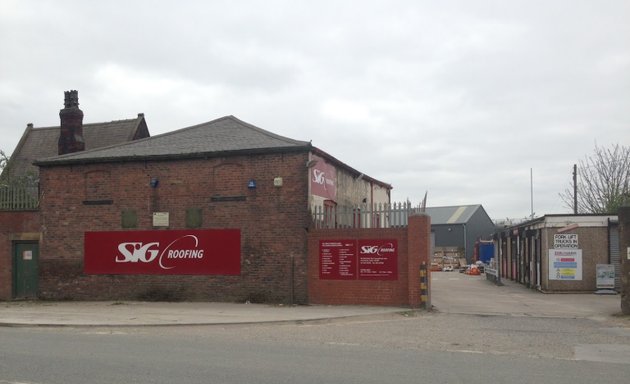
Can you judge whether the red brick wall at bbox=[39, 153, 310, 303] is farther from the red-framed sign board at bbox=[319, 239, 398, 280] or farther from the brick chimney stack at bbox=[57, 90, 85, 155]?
the brick chimney stack at bbox=[57, 90, 85, 155]

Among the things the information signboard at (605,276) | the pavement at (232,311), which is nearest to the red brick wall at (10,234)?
the pavement at (232,311)

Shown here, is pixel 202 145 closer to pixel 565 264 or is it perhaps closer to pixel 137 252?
pixel 137 252

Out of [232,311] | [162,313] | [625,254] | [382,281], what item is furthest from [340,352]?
[625,254]

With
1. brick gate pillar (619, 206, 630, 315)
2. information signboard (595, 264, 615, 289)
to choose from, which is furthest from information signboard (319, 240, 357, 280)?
information signboard (595, 264, 615, 289)

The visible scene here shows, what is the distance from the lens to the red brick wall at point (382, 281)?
17.1m

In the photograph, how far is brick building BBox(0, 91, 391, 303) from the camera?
18562 millimetres

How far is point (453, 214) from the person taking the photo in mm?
64688

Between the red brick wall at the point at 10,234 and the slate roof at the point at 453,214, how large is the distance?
155 ft

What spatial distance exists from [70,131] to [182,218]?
937cm

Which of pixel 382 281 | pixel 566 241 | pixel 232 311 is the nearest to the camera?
pixel 232 311

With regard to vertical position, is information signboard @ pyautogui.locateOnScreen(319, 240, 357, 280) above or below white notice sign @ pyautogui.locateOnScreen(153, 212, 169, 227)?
below

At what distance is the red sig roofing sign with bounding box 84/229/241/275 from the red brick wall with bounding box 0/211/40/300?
223cm

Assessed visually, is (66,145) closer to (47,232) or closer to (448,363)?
(47,232)

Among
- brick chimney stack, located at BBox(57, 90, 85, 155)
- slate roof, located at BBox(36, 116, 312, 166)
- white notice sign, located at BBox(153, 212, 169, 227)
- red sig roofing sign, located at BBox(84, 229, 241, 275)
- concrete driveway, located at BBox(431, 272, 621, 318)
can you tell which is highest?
brick chimney stack, located at BBox(57, 90, 85, 155)
